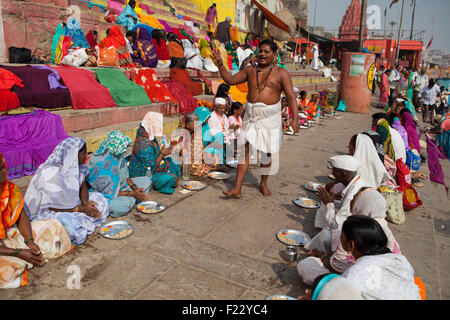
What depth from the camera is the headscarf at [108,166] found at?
3785 mm

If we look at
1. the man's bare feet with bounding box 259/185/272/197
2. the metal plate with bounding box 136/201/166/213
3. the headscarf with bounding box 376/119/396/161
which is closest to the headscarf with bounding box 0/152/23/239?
the metal plate with bounding box 136/201/166/213

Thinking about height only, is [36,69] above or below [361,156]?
above

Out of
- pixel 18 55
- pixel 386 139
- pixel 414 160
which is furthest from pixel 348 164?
pixel 18 55

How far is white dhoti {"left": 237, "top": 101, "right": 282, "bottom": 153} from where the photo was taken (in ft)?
13.8

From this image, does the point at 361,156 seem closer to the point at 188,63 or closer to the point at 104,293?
the point at 104,293

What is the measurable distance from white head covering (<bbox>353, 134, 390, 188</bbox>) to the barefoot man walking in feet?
2.61

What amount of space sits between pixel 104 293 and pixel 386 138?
13.4 feet

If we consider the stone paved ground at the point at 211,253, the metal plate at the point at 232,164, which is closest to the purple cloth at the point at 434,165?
the stone paved ground at the point at 211,253

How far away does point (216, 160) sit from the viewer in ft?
17.7

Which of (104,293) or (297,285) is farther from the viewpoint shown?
(297,285)

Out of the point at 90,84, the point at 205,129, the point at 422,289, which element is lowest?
the point at 422,289

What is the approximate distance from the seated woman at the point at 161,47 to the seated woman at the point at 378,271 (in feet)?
25.5

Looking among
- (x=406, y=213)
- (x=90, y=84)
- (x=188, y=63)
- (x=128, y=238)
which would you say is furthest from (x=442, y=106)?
(x=128, y=238)

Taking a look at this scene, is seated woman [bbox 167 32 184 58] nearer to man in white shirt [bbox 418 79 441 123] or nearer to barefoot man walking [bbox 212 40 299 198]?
barefoot man walking [bbox 212 40 299 198]
